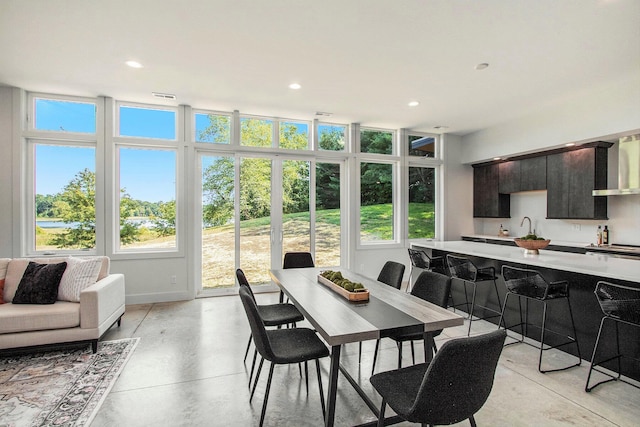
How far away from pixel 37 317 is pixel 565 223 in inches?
269

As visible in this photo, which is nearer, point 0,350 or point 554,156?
point 0,350

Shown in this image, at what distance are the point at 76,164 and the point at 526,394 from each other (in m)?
5.86

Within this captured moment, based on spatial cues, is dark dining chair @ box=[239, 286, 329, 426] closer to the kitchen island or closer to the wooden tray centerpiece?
the wooden tray centerpiece

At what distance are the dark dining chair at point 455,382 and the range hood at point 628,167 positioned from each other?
13.7 ft

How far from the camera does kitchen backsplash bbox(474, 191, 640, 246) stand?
429 centimetres

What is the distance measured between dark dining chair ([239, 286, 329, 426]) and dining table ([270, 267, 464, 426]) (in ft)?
0.77

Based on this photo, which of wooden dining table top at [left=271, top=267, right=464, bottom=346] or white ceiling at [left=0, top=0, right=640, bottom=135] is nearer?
wooden dining table top at [left=271, top=267, right=464, bottom=346]

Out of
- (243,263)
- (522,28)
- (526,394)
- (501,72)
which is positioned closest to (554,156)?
Result: (501,72)

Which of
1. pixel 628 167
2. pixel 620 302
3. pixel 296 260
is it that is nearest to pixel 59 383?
pixel 296 260

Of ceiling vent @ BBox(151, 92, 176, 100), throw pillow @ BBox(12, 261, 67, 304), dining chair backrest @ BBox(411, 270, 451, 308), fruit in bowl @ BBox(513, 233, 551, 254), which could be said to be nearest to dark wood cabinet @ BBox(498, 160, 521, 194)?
fruit in bowl @ BBox(513, 233, 551, 254)

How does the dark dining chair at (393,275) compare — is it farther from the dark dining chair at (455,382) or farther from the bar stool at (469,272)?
the dark dining chair at (455,382)

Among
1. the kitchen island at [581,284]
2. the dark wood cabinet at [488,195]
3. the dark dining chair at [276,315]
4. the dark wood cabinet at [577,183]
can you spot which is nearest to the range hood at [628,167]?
the dark wood cabinet at [577,183]

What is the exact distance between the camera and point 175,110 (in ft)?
16.0

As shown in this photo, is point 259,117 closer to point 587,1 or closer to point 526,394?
point 587,1
